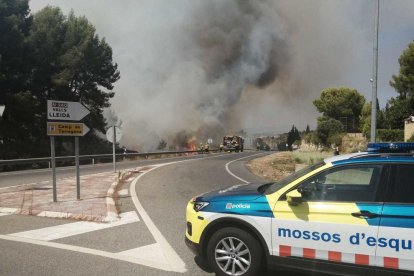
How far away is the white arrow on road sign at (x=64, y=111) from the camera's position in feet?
33.7

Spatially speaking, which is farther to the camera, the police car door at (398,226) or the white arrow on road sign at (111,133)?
the white arrow on road sign at (111,133)

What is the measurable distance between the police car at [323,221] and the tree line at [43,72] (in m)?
29.8

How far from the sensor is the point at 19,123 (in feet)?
113

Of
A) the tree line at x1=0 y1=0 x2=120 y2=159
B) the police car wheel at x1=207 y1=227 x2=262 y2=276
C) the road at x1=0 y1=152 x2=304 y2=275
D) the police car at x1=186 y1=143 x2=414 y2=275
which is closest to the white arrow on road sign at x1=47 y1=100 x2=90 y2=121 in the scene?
the road at x1=0 y1=152 x2=304 y2=275

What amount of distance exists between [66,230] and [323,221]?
4.88 meters

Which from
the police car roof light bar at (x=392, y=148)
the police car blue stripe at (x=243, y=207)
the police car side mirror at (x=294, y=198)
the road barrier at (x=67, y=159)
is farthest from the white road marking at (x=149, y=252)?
the road barrier at (x=67, y=159)

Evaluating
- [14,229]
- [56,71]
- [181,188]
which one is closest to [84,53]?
[56,71]

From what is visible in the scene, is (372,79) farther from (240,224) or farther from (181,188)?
(240,224)

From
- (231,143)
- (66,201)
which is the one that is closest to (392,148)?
(66,201)

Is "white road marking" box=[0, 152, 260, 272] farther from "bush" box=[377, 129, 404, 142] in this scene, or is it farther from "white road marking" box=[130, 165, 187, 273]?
"bush" box=[377, 129, 404, 142]

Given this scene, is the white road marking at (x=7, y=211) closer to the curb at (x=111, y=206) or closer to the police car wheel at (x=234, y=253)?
the curb at (x=111, y=206)

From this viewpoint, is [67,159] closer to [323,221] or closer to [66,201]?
[66,201]

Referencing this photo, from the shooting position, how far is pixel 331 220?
178 inches

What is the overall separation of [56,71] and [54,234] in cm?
3403
